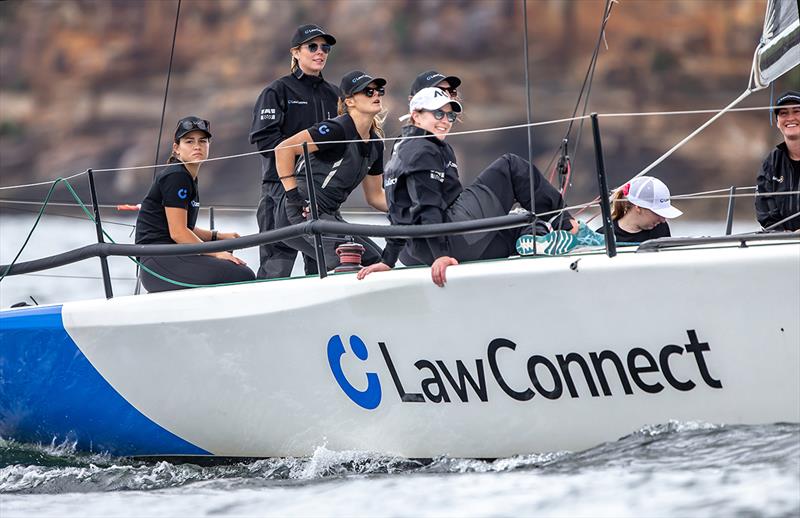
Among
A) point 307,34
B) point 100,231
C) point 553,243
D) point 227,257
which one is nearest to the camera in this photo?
point 553,243

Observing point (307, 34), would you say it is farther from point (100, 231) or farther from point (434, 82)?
point (100, 231)

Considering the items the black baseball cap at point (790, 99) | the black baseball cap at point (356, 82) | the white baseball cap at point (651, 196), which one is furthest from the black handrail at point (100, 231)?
the black baseball cap at point (790, 99)

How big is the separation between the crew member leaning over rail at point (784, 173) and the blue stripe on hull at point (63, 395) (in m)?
2.08

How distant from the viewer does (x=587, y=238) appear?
3.22m

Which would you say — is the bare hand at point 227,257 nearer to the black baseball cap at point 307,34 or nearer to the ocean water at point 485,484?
the ocean water at point 485,484

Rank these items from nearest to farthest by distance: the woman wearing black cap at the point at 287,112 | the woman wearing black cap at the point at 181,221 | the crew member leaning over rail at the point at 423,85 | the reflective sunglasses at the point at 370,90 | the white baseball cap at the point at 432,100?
the white baseball cap at the point at 432,100 < the crew member leaning over rail at the point at 423,85 < the reflective sunglasses at the point at 370,90 < the woman wearing black cap at the point at 181,221 < the woman wearing black cap at the point at 287,112

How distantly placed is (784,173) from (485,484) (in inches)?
66.2

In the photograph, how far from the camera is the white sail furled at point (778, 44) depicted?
10.1 ft

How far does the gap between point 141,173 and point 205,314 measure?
69.9 ft

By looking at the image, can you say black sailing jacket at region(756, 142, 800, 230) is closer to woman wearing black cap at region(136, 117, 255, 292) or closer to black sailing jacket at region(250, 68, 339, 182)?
black sailing jacket at region(250, 68, 339, 182)

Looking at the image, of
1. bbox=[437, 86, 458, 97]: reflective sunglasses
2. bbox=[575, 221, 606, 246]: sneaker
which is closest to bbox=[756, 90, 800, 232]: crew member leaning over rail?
bbox=[575, 221, 606, 246]: sneaker

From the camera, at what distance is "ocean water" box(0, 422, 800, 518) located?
244cm

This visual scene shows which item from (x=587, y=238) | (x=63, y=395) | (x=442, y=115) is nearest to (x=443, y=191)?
(x=442, y=115)

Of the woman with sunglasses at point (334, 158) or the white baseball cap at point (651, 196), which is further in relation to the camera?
the woman with sunglasses at point (334, 158)
